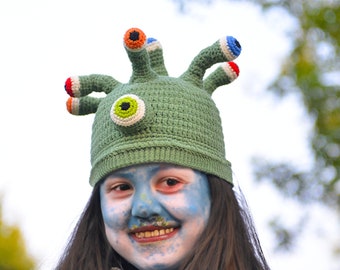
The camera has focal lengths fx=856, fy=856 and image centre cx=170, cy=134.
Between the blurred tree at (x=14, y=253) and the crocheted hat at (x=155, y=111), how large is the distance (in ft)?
23.7

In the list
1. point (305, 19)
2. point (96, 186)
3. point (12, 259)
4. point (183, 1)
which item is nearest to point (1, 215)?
point (12, 259)

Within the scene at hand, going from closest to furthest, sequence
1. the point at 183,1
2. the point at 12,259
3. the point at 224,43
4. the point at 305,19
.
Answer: the point at 224,43 → the point at 305,19 → the point at 183,1 → the point at 12,259

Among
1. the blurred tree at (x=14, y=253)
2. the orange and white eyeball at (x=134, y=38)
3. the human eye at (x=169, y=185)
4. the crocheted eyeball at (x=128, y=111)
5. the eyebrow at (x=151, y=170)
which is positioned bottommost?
the human eye at (x=169, y=185)

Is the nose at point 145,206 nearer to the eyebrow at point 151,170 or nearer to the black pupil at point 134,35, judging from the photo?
the eyebrow at point 151,170

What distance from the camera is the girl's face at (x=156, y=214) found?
2.87m

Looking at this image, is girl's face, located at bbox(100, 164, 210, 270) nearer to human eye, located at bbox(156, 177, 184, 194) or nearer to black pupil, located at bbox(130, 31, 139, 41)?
human eye, located at bbox(156, 177, 184, 194)

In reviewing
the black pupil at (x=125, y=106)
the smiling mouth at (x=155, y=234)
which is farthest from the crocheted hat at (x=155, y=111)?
the smiling mouth at (x=155, y=234)

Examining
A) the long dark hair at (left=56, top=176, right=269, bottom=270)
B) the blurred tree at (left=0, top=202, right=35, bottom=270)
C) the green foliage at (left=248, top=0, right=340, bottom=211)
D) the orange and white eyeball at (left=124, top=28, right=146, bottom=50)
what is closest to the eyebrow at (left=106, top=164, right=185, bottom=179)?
the long dark hair at (left=56, top=176, right=269, bottom=270)

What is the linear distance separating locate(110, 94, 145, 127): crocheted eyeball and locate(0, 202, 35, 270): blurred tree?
24.5ft

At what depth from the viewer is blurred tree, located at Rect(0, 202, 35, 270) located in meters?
10.2

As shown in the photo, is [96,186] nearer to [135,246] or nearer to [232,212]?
[135,246]

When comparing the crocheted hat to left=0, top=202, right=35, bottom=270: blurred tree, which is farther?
left=0, top=202, right=35, bottom=270: blurred tree

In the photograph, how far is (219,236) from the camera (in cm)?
296

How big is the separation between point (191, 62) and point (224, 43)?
161 mm
